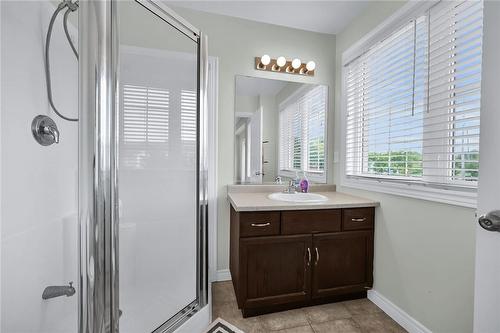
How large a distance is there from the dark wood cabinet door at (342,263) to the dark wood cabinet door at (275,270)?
0.25 ft

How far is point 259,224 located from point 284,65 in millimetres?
1542

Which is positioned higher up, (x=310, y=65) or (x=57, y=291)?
(x=310, y=65)

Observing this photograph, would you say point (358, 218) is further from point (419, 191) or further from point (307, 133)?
point (307, 133)

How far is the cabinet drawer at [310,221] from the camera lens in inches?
62.1

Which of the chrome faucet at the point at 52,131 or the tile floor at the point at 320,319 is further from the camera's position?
the tile floor at the point at 320,319

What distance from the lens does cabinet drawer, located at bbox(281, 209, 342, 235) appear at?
5.18ft

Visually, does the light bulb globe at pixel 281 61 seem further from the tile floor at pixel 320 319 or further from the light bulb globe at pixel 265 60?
the tile floor at pixel 320 319

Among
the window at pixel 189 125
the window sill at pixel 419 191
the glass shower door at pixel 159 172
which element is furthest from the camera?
the window at pixel 189 125

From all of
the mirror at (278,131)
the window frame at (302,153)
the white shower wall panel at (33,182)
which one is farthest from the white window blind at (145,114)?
the window frame at (302,153)

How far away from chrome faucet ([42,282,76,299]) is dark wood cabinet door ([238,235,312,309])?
0.91 m

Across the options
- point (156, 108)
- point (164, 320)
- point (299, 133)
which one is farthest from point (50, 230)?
point (299, 133)

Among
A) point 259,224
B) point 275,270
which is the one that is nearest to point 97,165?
point 259,224

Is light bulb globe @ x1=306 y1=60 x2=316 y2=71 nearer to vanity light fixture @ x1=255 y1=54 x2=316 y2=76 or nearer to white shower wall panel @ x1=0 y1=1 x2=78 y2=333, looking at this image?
vanity light fixture @ x1=255 y1=54 x2=316 y2=76

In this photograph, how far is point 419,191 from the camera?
4.59ft
